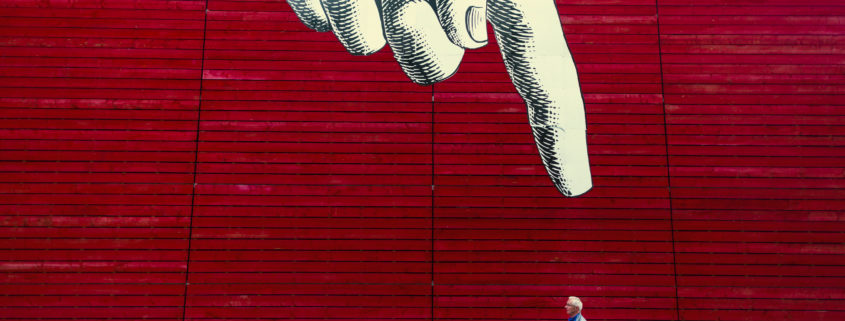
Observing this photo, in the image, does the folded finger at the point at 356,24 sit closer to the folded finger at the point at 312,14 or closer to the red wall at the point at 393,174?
the folded finger at the point at 312,14

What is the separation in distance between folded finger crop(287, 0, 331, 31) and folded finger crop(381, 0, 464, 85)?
0.54 metres

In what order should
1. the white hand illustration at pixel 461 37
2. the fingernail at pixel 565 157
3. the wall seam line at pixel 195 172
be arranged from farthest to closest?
the white hand illustration at pixel 461 37 < the fingernail at pixel 565 157 < the wall seam line at pixel 195 172

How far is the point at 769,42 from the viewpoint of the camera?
471 centimetres

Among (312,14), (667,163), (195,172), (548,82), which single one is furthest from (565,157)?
(195,172)

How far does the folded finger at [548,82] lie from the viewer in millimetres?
4562

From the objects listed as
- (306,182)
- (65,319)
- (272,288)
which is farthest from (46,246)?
(306,182)

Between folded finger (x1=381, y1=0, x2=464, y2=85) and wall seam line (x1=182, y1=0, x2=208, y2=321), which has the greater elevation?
folded finger (x1=381, y1=0, x2=464, y2=85)

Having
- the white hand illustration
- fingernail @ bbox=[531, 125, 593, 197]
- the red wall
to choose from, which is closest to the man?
the red wall

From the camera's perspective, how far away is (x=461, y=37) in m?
4.69

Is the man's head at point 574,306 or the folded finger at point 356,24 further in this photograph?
the folded finger at point 356,24

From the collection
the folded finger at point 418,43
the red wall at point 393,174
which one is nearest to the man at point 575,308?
the red wall at point 393,174

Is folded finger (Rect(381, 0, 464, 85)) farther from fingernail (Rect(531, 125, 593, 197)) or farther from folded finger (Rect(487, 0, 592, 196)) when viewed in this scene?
fingernail (Rect(531, 125, 593, 197))

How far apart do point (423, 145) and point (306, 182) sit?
108cm

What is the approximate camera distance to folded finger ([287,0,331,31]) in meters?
4.69
